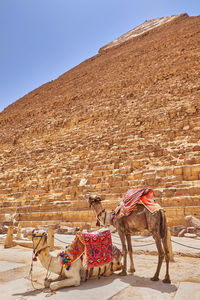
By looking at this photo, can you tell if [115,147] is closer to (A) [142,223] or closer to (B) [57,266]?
(A) [142,223]

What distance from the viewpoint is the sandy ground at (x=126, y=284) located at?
239 centimetres

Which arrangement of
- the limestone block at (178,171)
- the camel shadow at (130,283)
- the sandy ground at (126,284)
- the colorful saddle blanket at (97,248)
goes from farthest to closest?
the limestone block at (178,171)
the colorful saddle blanket at (97,248)
the camel shadow at (130,283)
the sandy ground at (126,284)

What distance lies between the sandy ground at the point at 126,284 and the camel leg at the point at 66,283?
4 cm

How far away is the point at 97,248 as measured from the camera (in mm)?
2953

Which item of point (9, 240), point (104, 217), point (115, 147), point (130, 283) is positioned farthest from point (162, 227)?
point (115, 147)

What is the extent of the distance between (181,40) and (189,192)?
1718 cm

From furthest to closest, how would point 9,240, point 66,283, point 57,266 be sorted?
point 9,240 → point 57,266 → point 66,283

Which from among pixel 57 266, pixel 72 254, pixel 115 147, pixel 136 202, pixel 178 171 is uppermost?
pixel 115 147

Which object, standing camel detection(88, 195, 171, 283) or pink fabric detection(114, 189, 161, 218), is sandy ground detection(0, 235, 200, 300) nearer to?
standing camel detection(88, 195, 171, 283)

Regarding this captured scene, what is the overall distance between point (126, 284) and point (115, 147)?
764 centimetres

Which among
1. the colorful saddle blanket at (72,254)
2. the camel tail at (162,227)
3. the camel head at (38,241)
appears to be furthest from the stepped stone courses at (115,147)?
the camel head at (38,241)

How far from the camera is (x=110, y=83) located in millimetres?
18484

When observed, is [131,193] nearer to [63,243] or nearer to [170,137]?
[63,243]

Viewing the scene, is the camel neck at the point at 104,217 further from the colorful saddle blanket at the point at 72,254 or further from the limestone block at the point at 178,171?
the limestone block at the point at 178,171
